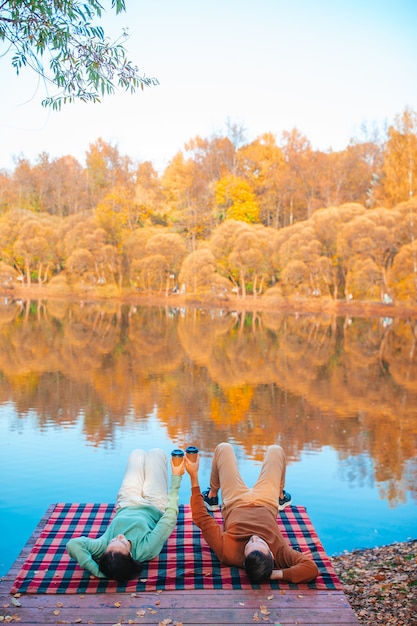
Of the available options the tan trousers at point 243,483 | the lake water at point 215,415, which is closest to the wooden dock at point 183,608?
the tan trousers at point 243,483

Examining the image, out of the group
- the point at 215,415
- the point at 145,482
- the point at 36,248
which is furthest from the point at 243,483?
the point at 36,248

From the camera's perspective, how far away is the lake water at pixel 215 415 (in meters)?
5.91

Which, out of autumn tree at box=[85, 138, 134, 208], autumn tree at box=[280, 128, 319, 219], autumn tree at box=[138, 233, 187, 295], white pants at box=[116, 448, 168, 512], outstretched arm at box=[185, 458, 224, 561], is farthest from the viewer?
autumn tree at box=[85, 138, 134, 208]

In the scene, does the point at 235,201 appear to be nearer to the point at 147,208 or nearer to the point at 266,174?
the point at 266,174

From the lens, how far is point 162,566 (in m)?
3.56

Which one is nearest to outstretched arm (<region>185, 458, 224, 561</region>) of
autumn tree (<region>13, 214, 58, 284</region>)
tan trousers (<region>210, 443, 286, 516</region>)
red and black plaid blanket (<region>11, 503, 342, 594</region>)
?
red and black plaid blanket (<region>11, 503, 342, 594</region>)

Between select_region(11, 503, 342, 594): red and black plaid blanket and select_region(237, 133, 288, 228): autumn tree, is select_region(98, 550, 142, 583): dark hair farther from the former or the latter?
select_region(237, 133, 288, 228): autumn tree

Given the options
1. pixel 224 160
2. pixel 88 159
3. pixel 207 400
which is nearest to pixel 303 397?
pixel 207 400

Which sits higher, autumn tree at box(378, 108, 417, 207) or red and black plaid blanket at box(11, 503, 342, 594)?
autumn tree at box(378, 108, 417, 207)

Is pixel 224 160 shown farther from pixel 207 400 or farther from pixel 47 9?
pixel 47 9

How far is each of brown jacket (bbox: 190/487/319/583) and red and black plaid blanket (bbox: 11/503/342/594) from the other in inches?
2.7

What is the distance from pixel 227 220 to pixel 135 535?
37.2 metres

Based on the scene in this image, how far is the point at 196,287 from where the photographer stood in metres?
37.3

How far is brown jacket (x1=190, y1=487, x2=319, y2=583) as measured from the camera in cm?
338
